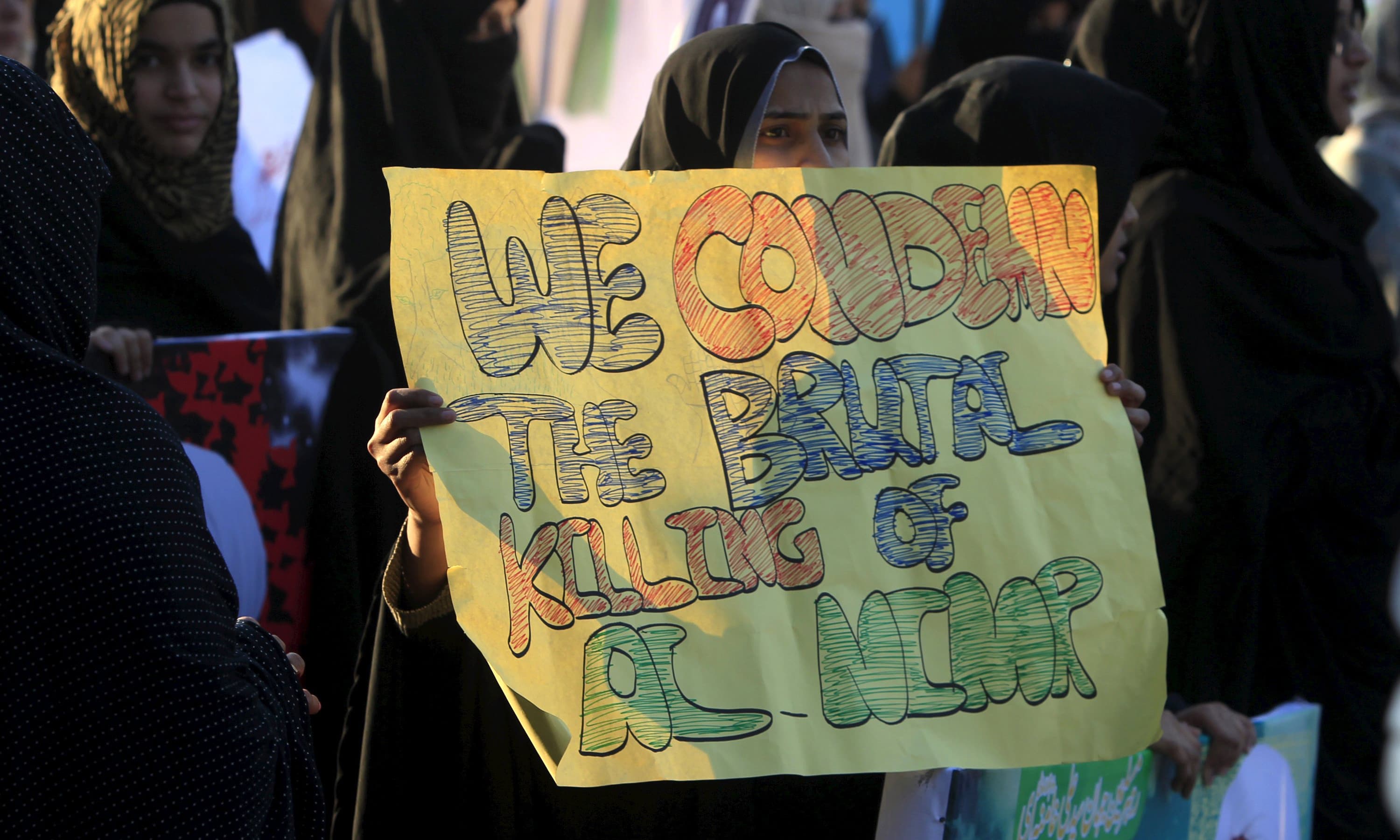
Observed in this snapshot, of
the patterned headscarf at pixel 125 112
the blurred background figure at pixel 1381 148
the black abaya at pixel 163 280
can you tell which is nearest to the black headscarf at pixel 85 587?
the black abaya at pixel 163 280

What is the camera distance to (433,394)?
4.24 ft

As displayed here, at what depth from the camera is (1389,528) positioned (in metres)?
2.78

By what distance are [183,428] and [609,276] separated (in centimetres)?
94

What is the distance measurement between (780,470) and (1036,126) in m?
0.97

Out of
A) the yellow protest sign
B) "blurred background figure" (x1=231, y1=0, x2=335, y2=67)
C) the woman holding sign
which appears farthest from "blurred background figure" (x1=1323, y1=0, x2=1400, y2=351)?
"blurred background figure" (x1=231, y1=0, x2=335, y2=67)

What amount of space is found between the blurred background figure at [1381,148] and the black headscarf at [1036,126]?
68.4 inches

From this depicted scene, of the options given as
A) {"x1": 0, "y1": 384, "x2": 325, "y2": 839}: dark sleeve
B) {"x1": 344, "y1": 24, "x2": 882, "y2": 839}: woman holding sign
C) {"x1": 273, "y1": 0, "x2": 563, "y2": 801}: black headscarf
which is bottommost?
{"x1": 344, "y1": 24, "x2": 882, "y2": 839}: woman holding sign

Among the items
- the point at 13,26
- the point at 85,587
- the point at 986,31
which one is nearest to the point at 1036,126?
Answer: the point at 85,587

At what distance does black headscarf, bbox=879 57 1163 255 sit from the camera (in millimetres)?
2084

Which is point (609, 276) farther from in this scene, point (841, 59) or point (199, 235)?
point (841, 59)

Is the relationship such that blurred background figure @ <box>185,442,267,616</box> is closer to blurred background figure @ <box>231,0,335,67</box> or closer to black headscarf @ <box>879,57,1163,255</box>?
black headscarf @ <box>879,57,1163,255</box>

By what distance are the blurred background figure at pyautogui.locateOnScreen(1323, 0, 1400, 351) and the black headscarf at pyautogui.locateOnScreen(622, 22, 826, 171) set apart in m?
2.35

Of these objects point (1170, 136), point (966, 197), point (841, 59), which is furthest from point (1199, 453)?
point (841, 59)

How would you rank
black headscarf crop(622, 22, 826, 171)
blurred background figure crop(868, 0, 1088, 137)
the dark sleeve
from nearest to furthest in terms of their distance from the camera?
the dark sleeve → black headscarf crop(622, 22, 826, 171) → blurred background figure crop(868, 0, 1088, 137)
